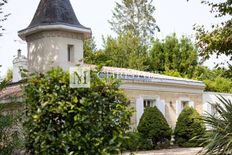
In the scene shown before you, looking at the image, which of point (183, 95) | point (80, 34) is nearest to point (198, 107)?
point (183, 95)

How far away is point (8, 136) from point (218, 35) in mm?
9475

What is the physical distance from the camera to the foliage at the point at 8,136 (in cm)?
418

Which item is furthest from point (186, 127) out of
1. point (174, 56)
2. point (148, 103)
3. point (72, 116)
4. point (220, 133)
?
point (174, 56)

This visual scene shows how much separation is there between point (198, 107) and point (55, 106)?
1898cm

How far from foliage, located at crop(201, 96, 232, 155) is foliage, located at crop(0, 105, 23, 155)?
5.30 m

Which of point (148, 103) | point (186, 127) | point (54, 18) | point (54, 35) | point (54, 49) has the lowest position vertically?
point (186, 127)

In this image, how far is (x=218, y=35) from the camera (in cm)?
1252

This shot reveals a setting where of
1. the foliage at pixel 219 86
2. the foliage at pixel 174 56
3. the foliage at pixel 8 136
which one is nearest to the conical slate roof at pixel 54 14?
the foliage at pixel 8 136

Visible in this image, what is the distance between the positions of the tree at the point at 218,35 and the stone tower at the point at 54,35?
5983 millimetres

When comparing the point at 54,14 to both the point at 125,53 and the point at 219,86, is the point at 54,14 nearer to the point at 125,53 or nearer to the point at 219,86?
the point at 219,86

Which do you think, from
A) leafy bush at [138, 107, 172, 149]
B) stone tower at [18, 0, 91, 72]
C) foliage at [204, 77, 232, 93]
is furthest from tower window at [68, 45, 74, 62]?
foliage at [204, 77, 232, 93]

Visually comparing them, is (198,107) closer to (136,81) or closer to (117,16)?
(136,81)

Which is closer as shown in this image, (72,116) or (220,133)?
(72,116)

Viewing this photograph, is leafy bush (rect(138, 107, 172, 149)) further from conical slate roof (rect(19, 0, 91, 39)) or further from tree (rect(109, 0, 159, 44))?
tree (rect(109, 0, 159, 44))
